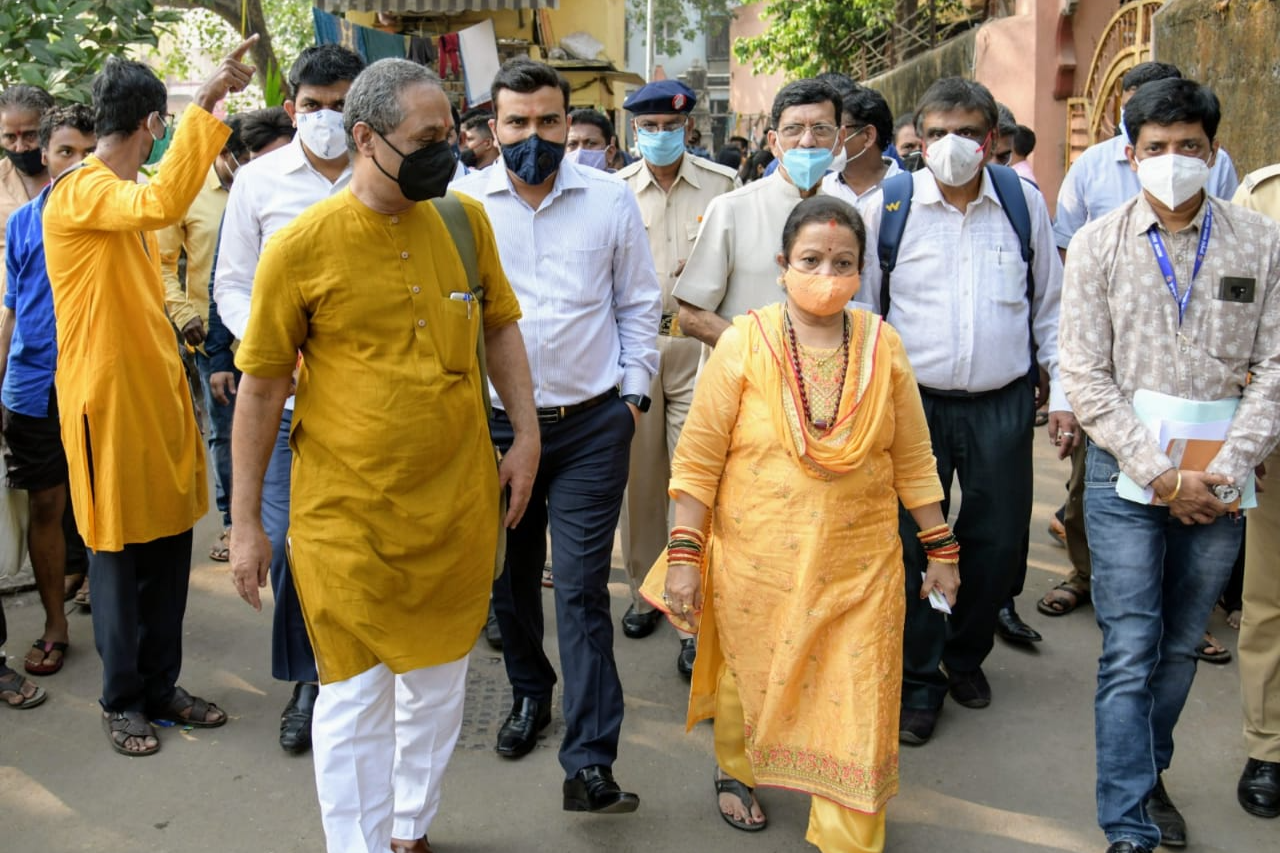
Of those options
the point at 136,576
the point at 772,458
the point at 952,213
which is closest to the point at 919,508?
the point at 772,458

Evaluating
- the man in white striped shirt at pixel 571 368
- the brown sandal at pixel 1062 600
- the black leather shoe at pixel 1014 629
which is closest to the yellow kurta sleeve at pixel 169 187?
the man in white striped shirt at pixel 571 368

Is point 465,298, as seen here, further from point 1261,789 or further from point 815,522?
point 1261,789

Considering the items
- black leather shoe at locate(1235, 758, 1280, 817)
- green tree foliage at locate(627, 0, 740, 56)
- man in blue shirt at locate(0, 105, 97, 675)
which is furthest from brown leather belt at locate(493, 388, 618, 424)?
green tree foliage at locate(627, 0, 740, 56)

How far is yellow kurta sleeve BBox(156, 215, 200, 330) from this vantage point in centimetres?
588

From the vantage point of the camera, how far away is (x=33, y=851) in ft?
12.0

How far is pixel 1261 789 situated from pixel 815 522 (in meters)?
1.65

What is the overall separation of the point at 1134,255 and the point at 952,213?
0.94m

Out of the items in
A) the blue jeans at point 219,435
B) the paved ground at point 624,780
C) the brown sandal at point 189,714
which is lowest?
the paved ground at point 624,780

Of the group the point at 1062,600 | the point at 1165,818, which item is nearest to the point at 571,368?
the point at 1165,818

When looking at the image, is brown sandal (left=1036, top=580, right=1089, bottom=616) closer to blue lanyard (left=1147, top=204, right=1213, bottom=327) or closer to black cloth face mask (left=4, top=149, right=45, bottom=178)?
blue lanyard (left=1147, top=204, right=1213, bottom=327)

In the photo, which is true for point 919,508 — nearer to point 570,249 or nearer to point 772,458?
point 772,458

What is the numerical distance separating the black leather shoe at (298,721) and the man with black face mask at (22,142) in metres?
2.29

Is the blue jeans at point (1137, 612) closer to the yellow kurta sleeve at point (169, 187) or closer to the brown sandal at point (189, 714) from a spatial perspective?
the yellow kurta sleeve at point (169, 187)

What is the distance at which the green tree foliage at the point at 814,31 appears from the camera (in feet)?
64.3
